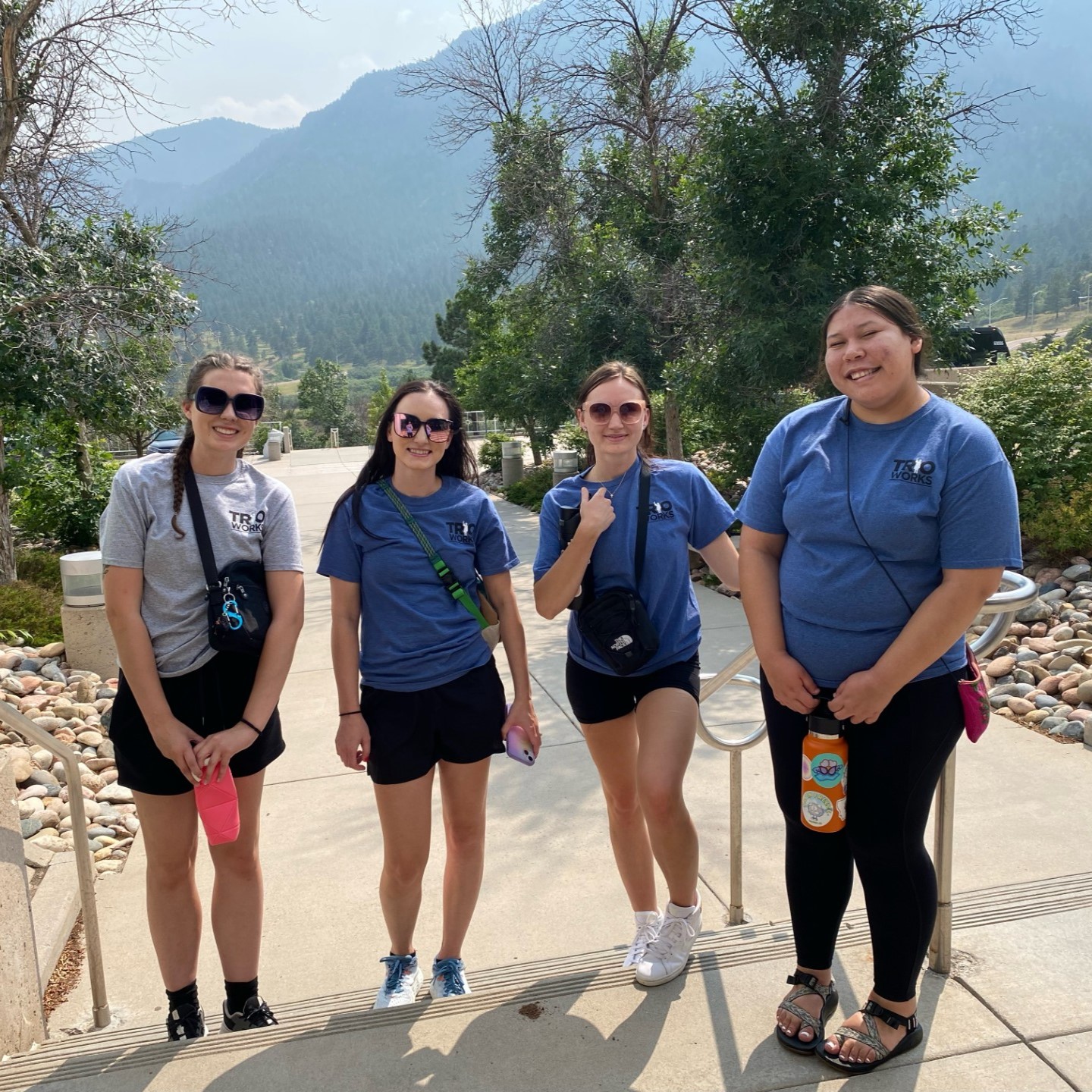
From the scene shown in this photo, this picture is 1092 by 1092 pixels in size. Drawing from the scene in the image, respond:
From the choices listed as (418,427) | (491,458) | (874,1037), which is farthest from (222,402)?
(491,458)

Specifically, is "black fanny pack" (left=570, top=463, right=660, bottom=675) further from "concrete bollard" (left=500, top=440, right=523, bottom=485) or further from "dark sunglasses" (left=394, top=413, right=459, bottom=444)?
"concrete bollard" (left=500, top=440, right=523, bottom=485)

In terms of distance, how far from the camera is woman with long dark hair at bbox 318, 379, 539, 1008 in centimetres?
257

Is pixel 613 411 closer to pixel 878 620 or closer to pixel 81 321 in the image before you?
pixel 878 620

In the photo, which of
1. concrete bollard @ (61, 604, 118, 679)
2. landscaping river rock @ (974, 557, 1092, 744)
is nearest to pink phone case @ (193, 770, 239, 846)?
landscaping river rock @ (974, 557, 1092, 744)

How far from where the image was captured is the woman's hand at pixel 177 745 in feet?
7.77

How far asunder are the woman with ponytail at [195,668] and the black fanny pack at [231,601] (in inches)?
0.8

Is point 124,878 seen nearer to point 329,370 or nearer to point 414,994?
point 414,994

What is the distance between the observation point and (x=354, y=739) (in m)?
2.55

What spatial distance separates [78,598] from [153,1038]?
473cm

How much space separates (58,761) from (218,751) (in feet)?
10.4

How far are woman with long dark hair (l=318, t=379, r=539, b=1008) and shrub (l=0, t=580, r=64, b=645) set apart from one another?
5234mm

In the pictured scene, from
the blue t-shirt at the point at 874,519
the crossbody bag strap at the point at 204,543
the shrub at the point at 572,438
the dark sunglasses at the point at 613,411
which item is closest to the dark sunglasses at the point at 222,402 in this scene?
the crossbody bag strap at the point at 204,543

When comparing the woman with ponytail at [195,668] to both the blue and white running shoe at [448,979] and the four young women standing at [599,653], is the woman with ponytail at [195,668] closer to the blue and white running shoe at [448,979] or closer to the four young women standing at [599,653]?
the four young women standing at [599,653]

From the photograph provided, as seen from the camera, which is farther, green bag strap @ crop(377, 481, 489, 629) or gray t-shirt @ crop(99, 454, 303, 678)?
green bag strap @ crop(377, 481, 489, 629)
